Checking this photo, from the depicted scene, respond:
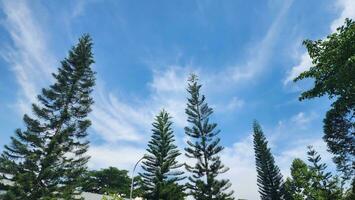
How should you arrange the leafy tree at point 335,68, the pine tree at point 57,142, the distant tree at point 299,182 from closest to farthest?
the leafy tree at point 335,68
the pine tree at point 57,142
the distant tree at point 299,182

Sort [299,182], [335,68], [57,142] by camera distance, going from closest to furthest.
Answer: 1. [335,68]
2. [57,142]
3. [299,182]

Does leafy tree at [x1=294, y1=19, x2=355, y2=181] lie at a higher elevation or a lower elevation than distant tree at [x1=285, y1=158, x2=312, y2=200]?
lower

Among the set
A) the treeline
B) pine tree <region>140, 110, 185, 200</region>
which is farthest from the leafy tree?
pine tree <region>140, 110, 185, 200</region>

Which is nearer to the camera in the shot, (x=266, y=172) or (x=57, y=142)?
(x=57, y=142)

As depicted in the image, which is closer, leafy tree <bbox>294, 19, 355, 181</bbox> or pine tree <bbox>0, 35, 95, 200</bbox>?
leafy tree <bbox>294, 19, 355, 181</bbox>

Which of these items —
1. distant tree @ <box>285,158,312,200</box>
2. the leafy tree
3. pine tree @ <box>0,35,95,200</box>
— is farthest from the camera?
distant tree @ <box>285,158,312,200</box>

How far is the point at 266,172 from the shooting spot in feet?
136

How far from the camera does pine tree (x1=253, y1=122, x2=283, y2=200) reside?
4006 cm

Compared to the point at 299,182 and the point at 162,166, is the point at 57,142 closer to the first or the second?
the point at 162,166

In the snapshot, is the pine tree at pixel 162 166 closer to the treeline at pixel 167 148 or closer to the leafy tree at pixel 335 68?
the treeline at pixel 167 148

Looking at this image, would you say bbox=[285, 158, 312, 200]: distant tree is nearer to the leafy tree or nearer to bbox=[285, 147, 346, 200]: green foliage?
bbox=[285, 147, 346, 200]: green foliage

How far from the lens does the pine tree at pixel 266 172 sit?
40.1 metres

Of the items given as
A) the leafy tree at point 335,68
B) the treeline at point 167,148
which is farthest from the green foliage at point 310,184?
the leafy tree at point 335,68

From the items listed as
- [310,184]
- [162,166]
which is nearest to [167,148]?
[162,166]
